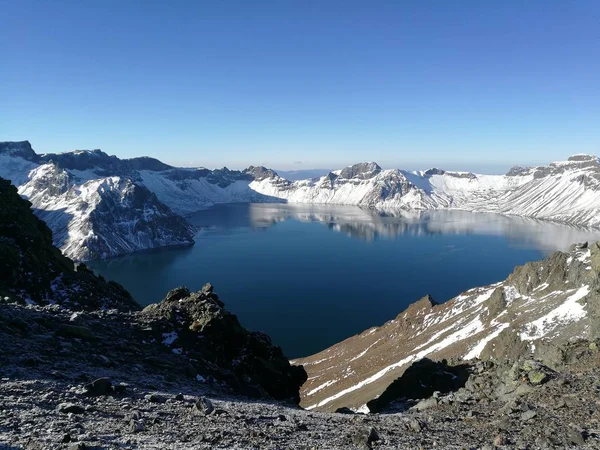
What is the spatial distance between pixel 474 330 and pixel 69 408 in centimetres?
7613

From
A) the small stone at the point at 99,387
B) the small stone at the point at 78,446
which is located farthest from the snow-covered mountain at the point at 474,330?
the small stone at the point at 78,446

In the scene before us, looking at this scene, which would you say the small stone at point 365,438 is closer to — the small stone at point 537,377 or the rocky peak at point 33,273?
the small stone at point 537,377

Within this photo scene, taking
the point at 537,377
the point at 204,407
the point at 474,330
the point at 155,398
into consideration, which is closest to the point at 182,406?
the point at 204,407

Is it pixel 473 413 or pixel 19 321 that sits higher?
pixel 19 321

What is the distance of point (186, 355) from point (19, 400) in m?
11.4

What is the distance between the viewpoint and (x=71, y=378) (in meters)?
13.5

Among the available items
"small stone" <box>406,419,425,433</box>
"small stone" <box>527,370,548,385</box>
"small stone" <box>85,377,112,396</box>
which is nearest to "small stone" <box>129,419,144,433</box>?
"small stone" <box>85,377,112,396</box>

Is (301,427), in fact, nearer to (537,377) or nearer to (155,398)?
(155,398)

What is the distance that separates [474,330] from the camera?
73625mm

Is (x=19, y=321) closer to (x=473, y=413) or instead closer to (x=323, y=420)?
(x=323, y=420)

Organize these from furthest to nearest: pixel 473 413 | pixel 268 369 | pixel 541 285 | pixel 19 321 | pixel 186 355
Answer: pixel 541 285, pixel 268 369, pixel 186 355, pixel 19 321, pixel 473 413

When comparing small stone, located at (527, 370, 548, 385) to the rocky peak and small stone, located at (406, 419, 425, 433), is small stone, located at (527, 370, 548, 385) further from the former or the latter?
the rocky peak

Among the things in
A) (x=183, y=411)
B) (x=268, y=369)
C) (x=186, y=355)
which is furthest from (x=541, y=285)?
(x=183, y=411)

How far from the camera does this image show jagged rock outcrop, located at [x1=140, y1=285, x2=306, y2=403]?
A: 22.8 meters
